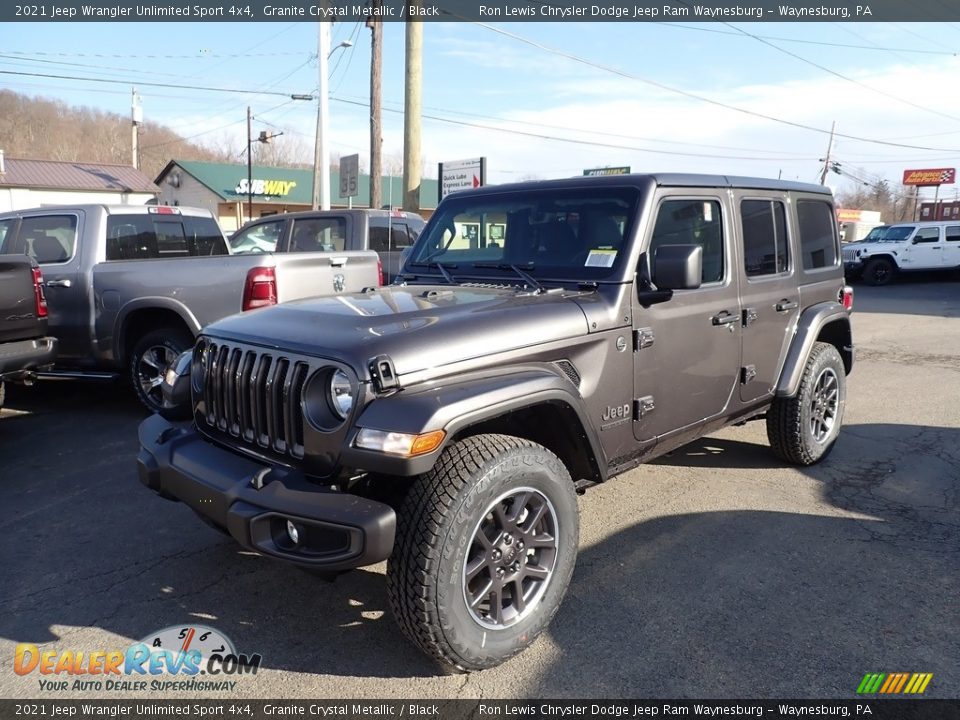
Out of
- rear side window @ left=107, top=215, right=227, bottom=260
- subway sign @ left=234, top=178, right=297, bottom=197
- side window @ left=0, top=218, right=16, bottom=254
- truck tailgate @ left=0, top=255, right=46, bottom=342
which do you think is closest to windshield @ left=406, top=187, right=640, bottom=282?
truck tailgate @ left=0, top=255, right=46, bottom=342

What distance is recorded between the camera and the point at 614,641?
297 centimetres

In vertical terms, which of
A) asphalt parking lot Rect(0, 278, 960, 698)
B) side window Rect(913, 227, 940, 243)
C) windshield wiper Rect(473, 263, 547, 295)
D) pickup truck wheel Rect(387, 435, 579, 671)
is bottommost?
asphalt parking lot Rect(0, 278, 960, 698)

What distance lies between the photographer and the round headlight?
8.60 feet

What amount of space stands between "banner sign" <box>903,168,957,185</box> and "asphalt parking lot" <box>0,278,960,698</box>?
250ft

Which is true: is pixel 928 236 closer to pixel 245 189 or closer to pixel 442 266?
pixel 442 266

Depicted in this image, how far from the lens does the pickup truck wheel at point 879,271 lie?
22.1 m

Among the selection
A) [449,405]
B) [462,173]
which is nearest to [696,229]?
[449,405]

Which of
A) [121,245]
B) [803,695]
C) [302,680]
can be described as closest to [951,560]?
[803,695]

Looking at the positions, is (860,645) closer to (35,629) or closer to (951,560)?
(951,560)

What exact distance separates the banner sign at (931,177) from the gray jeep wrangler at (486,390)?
7761 cm

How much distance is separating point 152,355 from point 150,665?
421 centimetres

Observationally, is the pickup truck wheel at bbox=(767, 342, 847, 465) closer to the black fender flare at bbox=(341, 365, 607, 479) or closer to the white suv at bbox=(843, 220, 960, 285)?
the black fender flare at bbox=(341, 365, 607, 479)

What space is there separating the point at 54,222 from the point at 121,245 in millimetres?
716

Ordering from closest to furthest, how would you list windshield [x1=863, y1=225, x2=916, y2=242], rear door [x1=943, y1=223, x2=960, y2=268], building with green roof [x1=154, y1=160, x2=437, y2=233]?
1. rear door [x1=943, y1=223, x2=960, y2=268]
2. windshield [x1=863, y1=225, x2=916, y2=242]
3. building with green roof [x1=154, y1=160, x2=437, y2=233]
